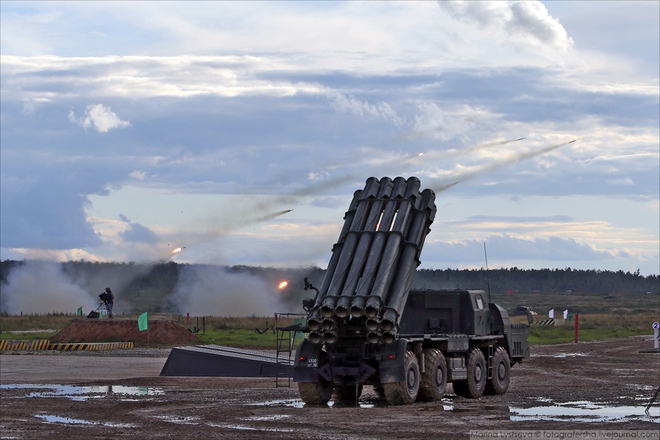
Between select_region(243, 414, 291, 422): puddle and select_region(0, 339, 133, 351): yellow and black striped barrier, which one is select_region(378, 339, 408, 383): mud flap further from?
select_region(0, 339, 133, 351): yellow and black striped barrier

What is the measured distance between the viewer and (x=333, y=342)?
77.4ft

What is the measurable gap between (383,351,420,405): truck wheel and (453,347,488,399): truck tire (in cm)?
284

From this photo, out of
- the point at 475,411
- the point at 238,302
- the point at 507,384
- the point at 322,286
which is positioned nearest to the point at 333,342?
the point at 322,286

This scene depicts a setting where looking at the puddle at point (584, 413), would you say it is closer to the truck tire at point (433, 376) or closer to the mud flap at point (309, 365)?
the truck tire at point (433, 376)

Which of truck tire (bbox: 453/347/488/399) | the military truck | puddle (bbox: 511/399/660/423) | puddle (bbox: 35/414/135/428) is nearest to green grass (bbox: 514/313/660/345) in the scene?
truck tire (bbox: 453/347/488/399)

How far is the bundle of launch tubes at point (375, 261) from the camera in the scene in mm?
23391

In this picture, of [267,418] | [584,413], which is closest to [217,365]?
[267,418]

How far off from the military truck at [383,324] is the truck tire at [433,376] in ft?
0.07

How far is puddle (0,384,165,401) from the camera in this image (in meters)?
25.5

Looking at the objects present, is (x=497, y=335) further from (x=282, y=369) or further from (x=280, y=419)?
(x=280, y=419)

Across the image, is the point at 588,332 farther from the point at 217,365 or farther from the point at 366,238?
the point at 366,238

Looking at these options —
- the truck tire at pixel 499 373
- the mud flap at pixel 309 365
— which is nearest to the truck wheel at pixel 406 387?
the mud flap at pixel 309 365

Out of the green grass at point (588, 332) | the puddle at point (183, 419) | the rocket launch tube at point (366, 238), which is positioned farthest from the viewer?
the green grass at point (588, 332)

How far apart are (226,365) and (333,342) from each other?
372 inches
